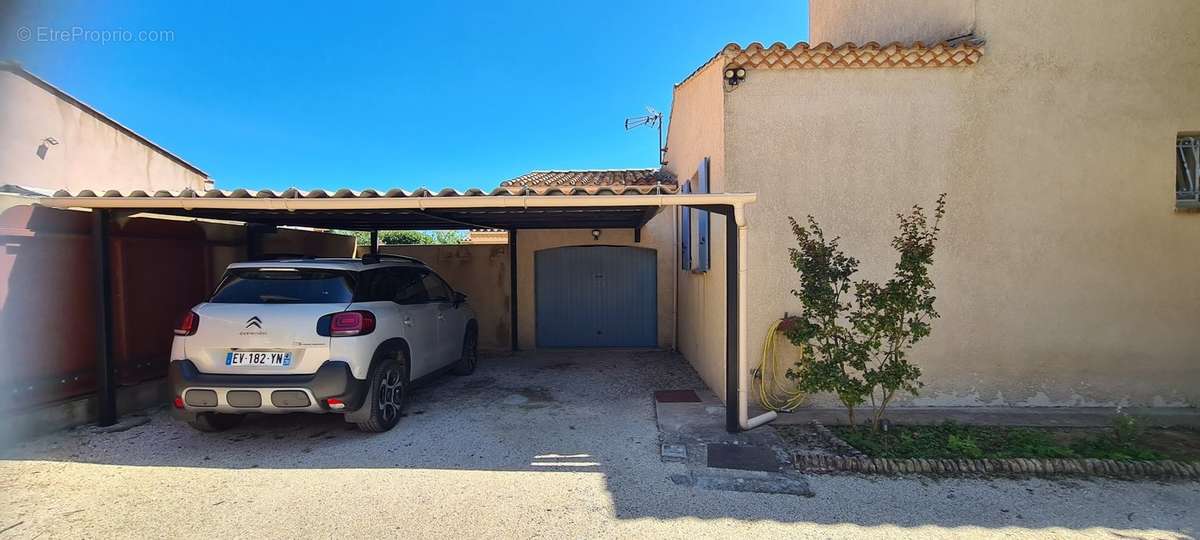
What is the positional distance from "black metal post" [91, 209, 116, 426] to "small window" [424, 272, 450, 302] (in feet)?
9.68

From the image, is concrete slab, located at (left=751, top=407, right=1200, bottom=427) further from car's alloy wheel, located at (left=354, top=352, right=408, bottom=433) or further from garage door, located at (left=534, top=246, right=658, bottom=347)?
garage door, located at (left=534, top=246, right=658, bottom=347)

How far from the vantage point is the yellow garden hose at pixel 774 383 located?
17.3 feet

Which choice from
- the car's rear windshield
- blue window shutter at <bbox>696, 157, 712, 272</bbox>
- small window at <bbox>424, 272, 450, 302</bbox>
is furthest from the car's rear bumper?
blue window shutter at <bbox>696, 157, 712, 272</bbox>

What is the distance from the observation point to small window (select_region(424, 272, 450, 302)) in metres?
6.36

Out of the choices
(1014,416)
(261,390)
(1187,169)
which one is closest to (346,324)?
(261,390)

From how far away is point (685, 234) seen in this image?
326 inches

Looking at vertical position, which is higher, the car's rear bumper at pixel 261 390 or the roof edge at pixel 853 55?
the roof edge at pixel 853 55

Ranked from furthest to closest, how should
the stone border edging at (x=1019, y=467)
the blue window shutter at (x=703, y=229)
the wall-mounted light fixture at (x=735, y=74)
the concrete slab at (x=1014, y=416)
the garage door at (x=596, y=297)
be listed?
the garage door at (x=596, y=297), the blue window shutter at (x=703, y=229), the wall-mounted light fixture at (x=735, y=74), the concrete slab at (x=1014, y=416), the stone border edging at (x=1019, y=467)

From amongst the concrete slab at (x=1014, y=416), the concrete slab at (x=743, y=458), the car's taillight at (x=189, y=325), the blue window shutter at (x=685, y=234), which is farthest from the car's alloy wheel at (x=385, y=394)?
the blue window shutter at (x=685, y=234)

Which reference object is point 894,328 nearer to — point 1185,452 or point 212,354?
point 1185,452

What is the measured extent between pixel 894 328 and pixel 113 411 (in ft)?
23.4

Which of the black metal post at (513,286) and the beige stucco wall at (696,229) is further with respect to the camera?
the black metal post at (513,286)

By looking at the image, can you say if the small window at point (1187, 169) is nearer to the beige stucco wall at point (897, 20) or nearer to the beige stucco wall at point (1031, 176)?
the beige stucco wall at point (1031, 176)

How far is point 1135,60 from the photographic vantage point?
207 inches
